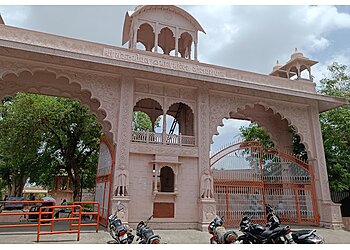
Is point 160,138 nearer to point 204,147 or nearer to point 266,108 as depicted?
point 204,147

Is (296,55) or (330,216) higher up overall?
(296,55)

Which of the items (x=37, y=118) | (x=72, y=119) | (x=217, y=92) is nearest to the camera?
(x=217, y=92)

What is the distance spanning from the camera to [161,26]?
10398 mm

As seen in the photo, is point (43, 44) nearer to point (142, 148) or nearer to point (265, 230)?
point (142, 148)

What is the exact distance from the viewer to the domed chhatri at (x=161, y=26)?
33.6 ft

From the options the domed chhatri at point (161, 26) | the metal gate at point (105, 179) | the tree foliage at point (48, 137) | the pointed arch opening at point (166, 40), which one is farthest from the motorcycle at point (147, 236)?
the tree foliage at point (48, 137)

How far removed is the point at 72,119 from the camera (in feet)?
48.4

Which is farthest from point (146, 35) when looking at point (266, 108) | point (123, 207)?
point (123, 207)

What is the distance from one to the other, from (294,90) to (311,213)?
4487 millimetres

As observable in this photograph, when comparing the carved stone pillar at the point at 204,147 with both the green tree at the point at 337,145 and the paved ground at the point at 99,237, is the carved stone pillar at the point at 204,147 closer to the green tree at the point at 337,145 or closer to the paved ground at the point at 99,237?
the paved ground at the point at 99,237

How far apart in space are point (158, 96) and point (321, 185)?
6.63 m

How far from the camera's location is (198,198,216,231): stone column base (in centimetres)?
852

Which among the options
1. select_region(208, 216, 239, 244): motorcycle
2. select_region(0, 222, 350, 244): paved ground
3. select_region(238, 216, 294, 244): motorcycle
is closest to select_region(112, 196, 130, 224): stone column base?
select_region(0, 222, 350, 244): paved ground

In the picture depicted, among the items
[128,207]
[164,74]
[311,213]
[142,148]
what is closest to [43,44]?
[164,74]
